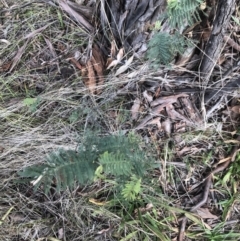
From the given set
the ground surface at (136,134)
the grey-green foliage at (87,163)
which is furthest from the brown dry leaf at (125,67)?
the grey-green foliage at (87,163)

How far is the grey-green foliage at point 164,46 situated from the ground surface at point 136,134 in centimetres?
12

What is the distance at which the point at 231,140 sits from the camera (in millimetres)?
1697

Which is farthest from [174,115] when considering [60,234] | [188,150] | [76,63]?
[60,234]

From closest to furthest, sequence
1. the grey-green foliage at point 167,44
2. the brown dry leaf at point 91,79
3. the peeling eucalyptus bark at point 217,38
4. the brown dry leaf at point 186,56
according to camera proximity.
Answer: the peeling eucalyptus bark at point 217,38 → the grey-green foliage at point 167,44 → the brown dry leaf at point 186,56 → the brown dry leaf at point 91,79

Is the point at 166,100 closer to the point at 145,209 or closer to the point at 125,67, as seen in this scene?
the point at 125,67

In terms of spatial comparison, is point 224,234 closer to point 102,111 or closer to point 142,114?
point 142,114

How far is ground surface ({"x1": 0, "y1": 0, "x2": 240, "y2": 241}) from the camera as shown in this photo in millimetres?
1671

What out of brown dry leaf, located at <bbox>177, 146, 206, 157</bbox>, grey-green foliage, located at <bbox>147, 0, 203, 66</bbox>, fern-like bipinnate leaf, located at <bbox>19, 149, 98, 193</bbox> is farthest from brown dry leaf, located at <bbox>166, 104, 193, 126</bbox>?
fern-like bipinnate leaf, located at <bbox>19, 149, 98, 193</bbox>

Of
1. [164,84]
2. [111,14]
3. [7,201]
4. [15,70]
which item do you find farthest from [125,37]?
[7,201]

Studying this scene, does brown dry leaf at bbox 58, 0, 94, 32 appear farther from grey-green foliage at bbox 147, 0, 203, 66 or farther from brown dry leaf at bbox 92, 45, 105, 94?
grey-green foliage at bbox 147, 0, 203, 66

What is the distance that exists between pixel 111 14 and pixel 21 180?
828mm

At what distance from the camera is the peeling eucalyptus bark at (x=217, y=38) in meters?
1.31

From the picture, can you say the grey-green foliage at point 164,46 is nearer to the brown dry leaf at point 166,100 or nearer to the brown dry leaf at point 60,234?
the brown dry leaf at point 166,100

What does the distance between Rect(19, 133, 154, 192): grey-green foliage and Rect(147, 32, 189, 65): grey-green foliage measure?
0.37 m
